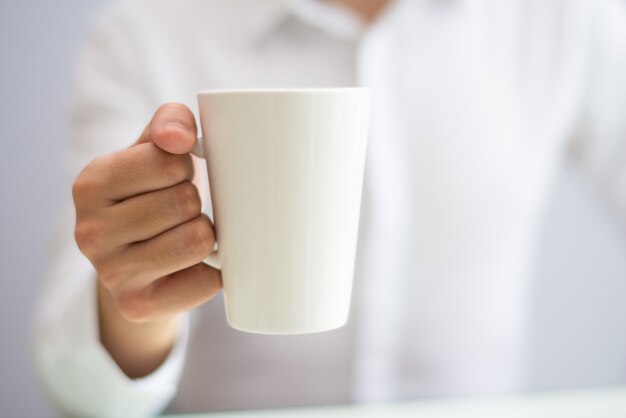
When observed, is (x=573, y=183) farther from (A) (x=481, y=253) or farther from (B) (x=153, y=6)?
(B) (x=153, y=6)

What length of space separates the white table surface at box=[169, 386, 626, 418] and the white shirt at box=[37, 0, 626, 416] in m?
0.32

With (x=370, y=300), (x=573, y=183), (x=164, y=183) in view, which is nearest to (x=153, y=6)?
(x=370, y=300)

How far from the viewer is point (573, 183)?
1369 millimetres

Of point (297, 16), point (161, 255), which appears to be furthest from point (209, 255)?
point (297, 16)

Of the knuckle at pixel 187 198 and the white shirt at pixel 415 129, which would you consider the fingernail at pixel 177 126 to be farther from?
the white shirt at pixel 415 129

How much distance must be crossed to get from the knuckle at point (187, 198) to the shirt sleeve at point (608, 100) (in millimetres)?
791

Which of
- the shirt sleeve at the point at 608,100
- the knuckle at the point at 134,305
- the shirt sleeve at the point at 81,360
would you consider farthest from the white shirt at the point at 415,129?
the knuckle at the point at 134,305

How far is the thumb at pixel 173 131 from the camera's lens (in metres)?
0.37

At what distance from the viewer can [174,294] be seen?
0.45 m

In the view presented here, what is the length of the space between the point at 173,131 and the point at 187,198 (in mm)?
49

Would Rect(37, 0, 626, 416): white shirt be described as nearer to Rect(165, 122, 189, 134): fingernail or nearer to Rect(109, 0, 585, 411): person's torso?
Rect(109, 0, 585, 411): person's torso

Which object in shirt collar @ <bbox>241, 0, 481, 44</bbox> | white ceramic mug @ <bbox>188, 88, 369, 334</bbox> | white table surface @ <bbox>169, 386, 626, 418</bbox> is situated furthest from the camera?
shirt collar @ <bbox>241, 0, 481, 44</bbox>

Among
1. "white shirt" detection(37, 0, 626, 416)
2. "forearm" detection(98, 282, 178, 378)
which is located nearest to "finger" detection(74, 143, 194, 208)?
"forearm" detection(98, 282, 178, 378)

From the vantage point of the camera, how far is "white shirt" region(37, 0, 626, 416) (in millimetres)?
922
